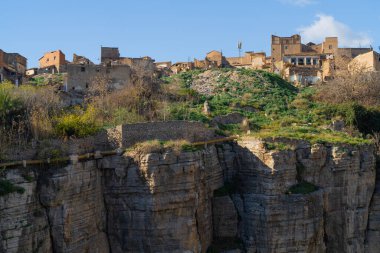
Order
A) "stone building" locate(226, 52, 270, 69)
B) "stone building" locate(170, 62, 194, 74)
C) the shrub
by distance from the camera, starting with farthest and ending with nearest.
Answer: "stone building" locate(226, 52, 270, 69), "stone building" locate(170, 62, 194, 74), the shrub

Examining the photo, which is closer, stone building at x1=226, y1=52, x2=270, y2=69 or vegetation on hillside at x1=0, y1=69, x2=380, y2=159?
vegetation on hillside at x1=0, y1=69, x2=380, y2=159

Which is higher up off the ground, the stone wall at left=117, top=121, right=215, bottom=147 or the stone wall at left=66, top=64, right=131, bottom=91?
Result: the stone wall at left=66, top=64, right=131, bottom=91

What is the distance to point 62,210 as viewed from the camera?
45.3ft

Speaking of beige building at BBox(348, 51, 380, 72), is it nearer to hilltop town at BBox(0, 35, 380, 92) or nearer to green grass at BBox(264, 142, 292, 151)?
hilltop town at BBox(0, 35, 380, 92)

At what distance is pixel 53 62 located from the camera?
37.1m

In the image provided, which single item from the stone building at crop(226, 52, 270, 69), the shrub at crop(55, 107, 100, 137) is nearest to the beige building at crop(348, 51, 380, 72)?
the stone building at crop(226, 52, 270, 69)

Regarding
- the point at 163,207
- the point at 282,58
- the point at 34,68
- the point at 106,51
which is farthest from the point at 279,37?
the point at 163,207

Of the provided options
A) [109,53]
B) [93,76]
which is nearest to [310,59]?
[109,53]

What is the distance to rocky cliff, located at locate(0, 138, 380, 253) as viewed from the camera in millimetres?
13680

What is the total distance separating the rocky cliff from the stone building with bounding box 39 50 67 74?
1980 centimetres

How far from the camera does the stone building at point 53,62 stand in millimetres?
35094

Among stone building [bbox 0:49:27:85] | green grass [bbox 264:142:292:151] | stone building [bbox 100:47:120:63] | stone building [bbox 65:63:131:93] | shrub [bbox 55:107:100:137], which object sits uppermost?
stone building [bbox 100:47:120:63]

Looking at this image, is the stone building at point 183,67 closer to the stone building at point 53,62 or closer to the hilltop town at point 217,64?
the hilltop town at point 217,64

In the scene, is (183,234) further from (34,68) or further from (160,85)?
(34,68)
